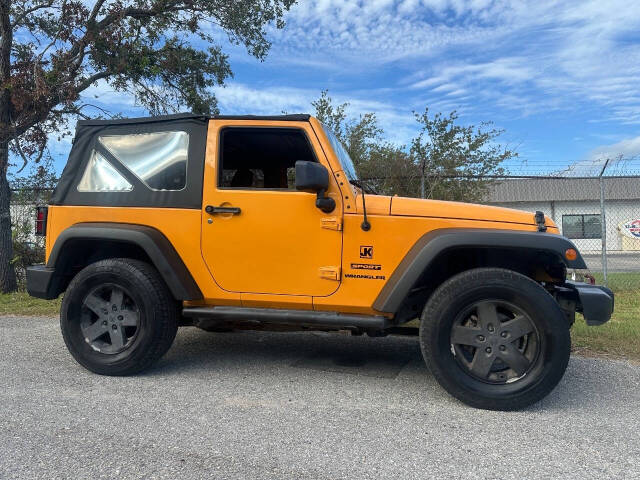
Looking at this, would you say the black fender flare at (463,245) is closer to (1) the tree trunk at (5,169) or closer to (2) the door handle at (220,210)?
(2) the door handle at (220,210)

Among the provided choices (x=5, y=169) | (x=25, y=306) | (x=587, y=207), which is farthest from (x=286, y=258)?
(x=587, y=207)

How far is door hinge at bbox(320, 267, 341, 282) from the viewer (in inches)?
144

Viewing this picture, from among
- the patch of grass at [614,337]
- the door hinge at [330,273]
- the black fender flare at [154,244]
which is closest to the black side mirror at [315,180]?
the door hinge at [330,273]

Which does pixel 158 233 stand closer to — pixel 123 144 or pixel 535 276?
pixel 123 144

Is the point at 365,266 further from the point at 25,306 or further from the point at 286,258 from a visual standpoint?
the point at 25,306

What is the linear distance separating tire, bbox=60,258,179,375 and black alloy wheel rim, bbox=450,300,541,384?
7.59ft

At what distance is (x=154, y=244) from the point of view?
12.6 feet

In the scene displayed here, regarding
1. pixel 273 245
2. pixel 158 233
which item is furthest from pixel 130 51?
pixel 273 245

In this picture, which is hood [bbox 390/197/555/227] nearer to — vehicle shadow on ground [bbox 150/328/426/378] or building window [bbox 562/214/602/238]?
vehicle shadow on ground [bbox 150/328/426/378]

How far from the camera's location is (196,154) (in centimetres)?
398

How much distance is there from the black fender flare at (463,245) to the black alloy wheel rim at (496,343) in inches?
16.8

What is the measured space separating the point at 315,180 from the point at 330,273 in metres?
0.71

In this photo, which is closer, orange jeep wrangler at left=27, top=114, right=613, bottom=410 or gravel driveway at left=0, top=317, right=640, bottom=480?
gravel driveway at left=0, top=317, right=640, bottom=480

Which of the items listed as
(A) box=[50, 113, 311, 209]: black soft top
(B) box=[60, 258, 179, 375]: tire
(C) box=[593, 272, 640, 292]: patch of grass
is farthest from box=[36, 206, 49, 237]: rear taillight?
(C) box=[593, 272, 640, 292]: patch of grass
